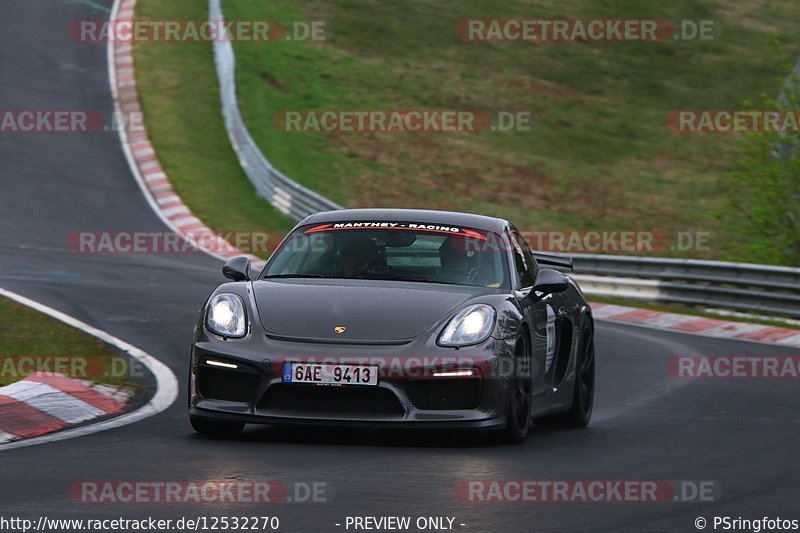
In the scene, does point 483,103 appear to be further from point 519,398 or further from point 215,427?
point 215,427

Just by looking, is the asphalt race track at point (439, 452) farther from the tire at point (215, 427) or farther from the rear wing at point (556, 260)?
the rear wing at point (556, 260)

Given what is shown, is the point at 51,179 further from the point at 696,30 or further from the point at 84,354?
the point at 696,30

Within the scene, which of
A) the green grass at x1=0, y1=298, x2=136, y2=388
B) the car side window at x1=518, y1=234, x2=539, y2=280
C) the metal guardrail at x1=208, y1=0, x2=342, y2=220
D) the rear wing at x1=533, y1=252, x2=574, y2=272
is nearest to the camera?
the car side window at x1=518, y1=234, x2=539, y2=280

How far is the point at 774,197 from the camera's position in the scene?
23.0m

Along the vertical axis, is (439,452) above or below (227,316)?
below

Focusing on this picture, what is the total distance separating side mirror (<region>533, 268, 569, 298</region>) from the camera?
838cm

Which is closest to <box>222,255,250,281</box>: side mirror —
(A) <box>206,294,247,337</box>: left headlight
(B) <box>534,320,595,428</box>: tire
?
(A) <box>206,294,247,337</box>: left headlight

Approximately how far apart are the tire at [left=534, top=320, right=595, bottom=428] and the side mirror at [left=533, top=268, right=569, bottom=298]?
0.95 m

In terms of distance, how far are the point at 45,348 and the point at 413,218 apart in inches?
152

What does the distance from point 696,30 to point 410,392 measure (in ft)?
136

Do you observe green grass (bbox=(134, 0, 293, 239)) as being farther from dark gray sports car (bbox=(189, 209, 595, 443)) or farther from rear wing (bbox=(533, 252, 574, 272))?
dark gray sports car (bbox=(189, 209, 595, 443))

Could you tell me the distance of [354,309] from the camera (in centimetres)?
768

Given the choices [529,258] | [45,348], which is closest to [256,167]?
[45,348]

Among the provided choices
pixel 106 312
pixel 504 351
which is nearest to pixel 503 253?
pixel 504 351
